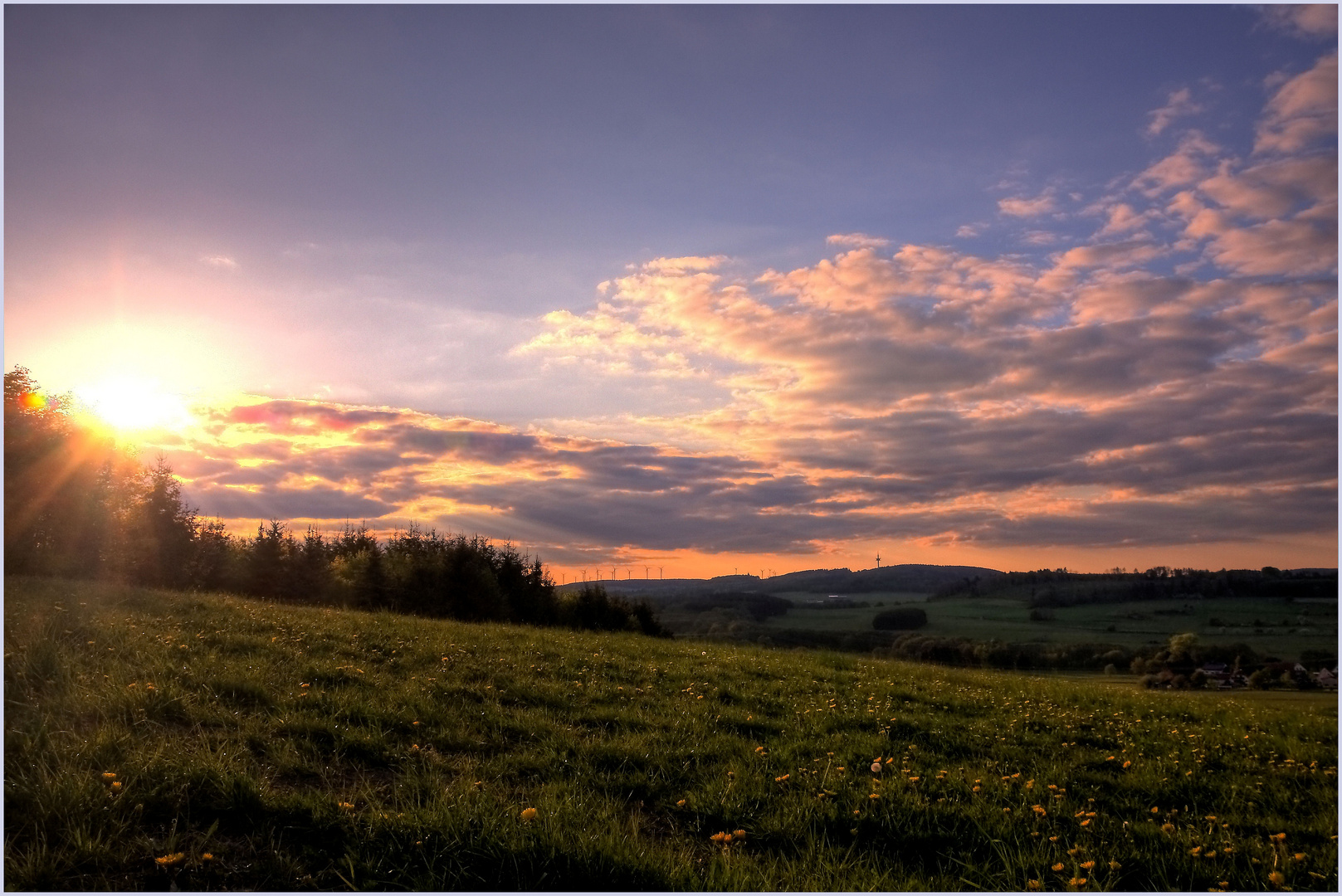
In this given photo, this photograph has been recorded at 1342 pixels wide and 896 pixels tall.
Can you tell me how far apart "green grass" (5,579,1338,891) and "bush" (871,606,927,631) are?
257 ft

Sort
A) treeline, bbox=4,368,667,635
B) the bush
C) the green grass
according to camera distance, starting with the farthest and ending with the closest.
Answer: the bush
treeline, bbox=4,368,667,635
the green grass

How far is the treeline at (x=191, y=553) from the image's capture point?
99.9 ft

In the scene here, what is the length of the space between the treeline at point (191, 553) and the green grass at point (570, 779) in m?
22.2

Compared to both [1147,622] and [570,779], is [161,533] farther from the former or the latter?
[1147,622]

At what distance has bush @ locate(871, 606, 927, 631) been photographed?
87812 mm

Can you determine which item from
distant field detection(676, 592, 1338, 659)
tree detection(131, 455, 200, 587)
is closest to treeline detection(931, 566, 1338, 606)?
distant field detection(676, 592, 1338, 659)

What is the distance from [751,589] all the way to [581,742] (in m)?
124

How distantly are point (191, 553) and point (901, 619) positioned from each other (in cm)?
7590

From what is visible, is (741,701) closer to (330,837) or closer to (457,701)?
(457,701)

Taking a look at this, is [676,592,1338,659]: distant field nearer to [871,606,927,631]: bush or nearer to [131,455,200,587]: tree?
[871,606,927,631]: bush

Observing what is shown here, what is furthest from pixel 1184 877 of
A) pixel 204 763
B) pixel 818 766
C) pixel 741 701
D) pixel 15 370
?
pixel 15 370

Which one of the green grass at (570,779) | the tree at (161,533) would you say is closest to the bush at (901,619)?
the tree at (161,533)

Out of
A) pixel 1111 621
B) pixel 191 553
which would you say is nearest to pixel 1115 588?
pixel 1111 621

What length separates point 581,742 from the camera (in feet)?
27.4
